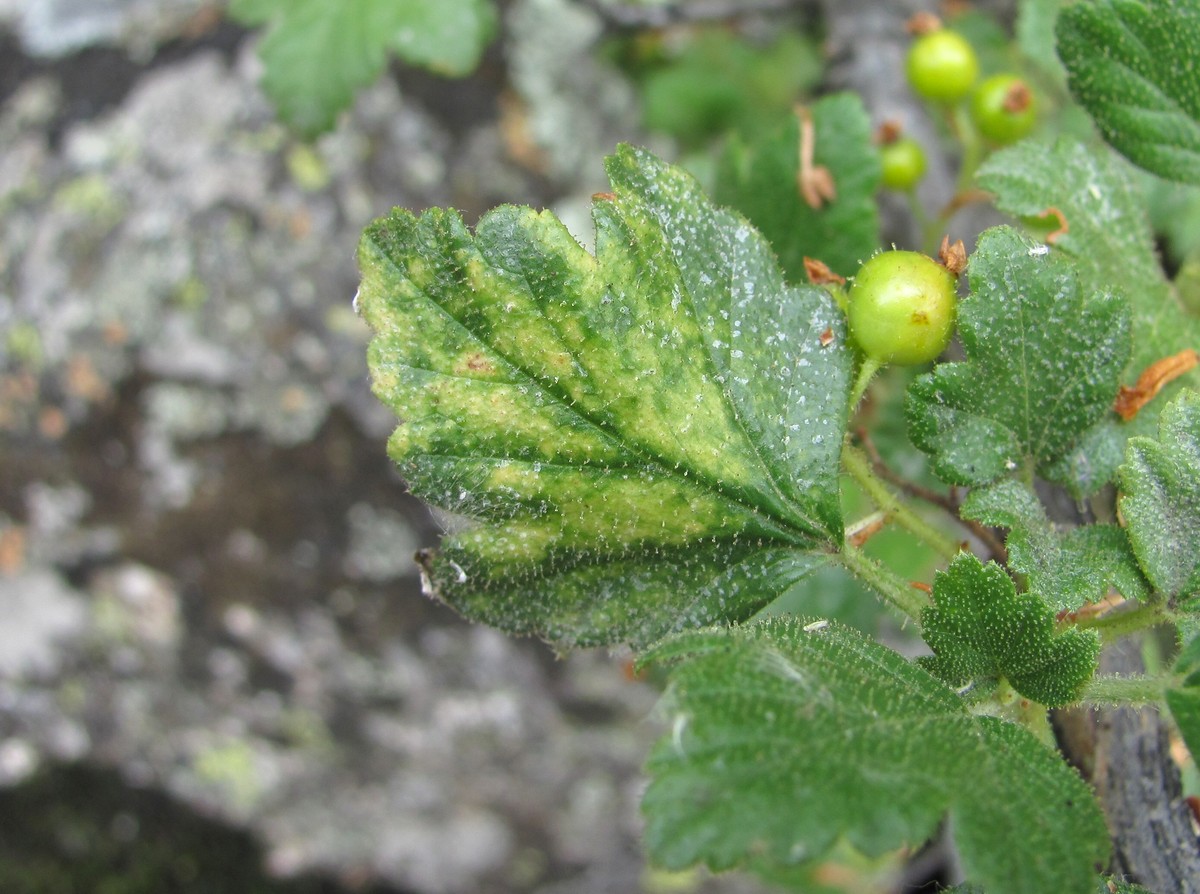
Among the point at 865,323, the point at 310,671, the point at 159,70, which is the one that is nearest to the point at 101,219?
the point at 159,70

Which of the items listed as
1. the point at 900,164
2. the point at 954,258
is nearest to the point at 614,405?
the point at 954,258

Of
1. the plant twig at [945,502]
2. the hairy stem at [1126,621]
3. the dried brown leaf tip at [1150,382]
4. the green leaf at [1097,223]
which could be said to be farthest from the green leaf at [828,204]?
the hairy stem at [1126,621]

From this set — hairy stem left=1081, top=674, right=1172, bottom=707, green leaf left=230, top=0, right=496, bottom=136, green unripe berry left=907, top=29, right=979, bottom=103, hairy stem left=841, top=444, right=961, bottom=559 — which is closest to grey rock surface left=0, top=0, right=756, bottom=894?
green leaf left=230, top=0, right=496, bottom=136

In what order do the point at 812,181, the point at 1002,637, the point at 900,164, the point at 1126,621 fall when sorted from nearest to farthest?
the point at 1002,637, the point at 1126,621, the point at 812,181, the point at 900,164

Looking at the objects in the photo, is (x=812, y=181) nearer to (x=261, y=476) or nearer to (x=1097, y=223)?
(x=1097, y=223)

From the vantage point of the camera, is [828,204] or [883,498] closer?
[883,498]

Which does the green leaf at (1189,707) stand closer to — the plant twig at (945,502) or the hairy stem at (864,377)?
the plant twig at (945,502)

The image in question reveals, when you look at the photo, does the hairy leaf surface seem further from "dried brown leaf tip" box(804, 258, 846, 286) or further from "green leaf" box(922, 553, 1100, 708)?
"green leaf" box(922, 553, 1100, 708)
